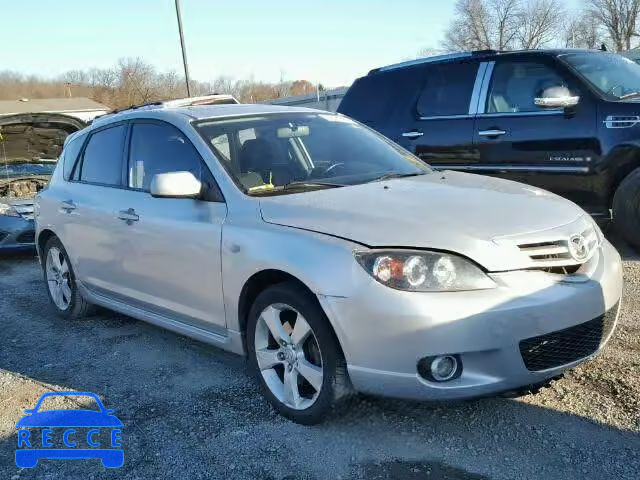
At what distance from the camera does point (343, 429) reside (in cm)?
326

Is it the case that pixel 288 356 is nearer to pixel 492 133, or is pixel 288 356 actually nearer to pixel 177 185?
pixel 177 185

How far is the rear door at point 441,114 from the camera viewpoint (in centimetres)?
652

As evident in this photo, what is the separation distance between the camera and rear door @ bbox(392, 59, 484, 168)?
6523 millimetres

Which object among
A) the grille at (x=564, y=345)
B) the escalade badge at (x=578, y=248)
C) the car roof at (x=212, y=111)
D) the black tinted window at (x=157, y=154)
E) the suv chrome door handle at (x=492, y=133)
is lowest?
the grille at (x=564, y=345)

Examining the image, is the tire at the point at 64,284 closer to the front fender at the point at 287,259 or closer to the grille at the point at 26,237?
the front fender at the point at 287,259

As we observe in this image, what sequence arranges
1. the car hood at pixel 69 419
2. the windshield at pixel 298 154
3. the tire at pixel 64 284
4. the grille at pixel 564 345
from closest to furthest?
the grille at pixel 564 345 < the car hood at pixel 69 419 < the windshield at pixel 298 154 < the tire at pixel 64 284

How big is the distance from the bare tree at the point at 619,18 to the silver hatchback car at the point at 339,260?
220 ft

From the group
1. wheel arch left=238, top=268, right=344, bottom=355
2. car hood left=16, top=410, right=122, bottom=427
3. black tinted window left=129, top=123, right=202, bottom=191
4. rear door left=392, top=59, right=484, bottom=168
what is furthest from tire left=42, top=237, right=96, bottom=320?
rear door left=392, top=59, right=484, bottom=168

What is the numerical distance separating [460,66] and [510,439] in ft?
15.0

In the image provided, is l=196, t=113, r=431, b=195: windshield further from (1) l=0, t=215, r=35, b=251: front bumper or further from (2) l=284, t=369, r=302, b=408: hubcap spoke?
(1) l=0, t=215, r=35, b=251: front bumper

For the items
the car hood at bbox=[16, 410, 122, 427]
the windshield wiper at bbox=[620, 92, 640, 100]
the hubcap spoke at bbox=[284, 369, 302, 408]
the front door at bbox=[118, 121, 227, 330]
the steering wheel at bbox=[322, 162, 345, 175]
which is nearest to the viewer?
the hubcap spoke at bbox=[284, 369, 302, 408]

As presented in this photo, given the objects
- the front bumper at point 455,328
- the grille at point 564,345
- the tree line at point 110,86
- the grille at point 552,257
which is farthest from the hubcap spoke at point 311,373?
the tree line at point 110,86

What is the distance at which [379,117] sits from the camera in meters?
7.24

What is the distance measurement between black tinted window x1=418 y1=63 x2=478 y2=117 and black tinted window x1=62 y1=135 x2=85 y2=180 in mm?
3418
